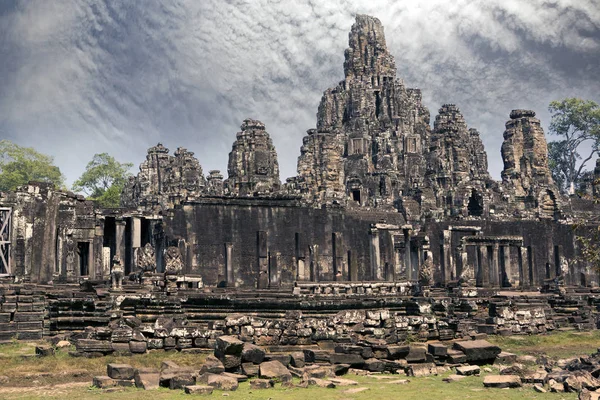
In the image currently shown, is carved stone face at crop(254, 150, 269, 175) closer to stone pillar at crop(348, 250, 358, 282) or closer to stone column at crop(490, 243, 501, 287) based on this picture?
stone pillar at crop(348, 250, 358, 282)

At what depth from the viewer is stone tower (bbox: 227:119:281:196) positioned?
151 feet

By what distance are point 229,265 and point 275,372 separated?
24.3 metres

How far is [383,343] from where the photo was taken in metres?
18.5

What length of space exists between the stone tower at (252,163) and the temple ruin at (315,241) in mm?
86

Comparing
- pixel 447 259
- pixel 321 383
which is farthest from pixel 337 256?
pixel 321 383

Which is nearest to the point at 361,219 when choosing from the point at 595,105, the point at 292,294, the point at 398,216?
the point at 398,216

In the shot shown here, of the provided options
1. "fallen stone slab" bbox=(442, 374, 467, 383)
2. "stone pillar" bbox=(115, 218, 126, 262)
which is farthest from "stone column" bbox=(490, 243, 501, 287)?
"fallen stone slab" bbox=(442, 374, 467, 383)

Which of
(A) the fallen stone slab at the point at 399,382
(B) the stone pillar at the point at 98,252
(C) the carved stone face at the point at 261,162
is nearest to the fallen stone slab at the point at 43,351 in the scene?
(A) the fallen stone slab at the point at 399,382

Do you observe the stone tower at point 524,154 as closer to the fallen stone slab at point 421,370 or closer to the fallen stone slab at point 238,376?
the fallen stone slab at point 421,370

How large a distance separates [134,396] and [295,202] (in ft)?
95.6

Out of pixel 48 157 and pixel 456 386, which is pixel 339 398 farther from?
pixel 48 157

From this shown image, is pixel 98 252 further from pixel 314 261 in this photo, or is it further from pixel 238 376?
pixel 238 376

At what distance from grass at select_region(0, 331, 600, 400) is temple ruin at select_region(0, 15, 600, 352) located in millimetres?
1181

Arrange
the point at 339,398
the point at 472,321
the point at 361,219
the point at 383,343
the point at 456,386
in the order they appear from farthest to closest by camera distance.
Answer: the point at 361,219 < the point at 472,321 < the point at 383,343 < the point at 456,386 < the point at 339,398
